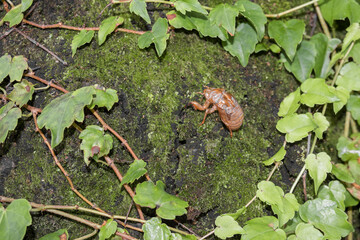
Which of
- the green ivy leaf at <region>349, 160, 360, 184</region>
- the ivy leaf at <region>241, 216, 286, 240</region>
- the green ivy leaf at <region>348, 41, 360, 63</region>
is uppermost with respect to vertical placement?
the green ivy leaf at <region>348, 41, 360, 63</region>

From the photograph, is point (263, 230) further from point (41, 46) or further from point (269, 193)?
point (41, 46)

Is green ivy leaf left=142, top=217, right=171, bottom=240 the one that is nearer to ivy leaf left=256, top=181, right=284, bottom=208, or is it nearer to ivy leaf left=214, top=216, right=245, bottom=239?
ivy leaf left=214, top=216, right=245, bottom=239

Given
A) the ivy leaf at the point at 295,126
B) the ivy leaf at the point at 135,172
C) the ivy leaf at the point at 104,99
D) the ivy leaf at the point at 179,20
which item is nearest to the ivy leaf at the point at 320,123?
the ivy leaf at the point at 295,126

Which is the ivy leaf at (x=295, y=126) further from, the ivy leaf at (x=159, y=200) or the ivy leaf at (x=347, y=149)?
the ivy leaf at (x=159, y=200)

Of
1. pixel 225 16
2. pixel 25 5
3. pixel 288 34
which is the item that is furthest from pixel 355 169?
pixel 25 5

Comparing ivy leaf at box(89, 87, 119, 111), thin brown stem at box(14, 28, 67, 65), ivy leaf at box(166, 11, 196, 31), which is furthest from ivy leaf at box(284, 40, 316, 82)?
thin brown stem at box(14, 28, 67, 65)
